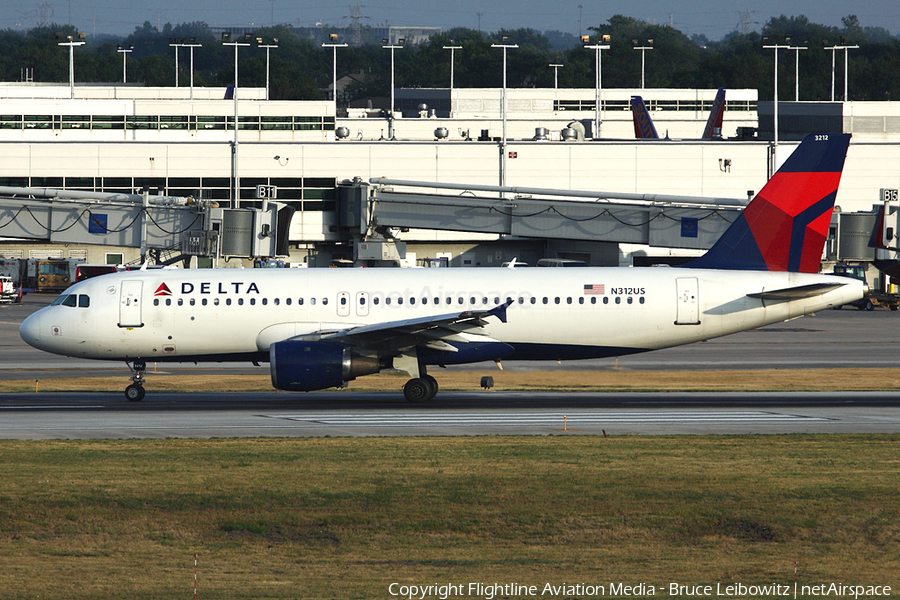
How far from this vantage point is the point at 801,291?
114 ft

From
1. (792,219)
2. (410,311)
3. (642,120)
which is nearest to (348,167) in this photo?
(642,120)

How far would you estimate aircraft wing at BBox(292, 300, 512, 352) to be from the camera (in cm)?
3284

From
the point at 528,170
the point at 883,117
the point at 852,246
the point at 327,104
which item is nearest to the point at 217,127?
the point at 327,104

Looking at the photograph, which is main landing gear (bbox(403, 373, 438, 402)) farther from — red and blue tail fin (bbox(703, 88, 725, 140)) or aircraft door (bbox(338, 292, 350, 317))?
red and blue tail fin (bbox(703, 88, 725, 140))

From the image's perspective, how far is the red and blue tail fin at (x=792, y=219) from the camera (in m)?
36.3

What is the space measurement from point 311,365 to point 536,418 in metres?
7.13

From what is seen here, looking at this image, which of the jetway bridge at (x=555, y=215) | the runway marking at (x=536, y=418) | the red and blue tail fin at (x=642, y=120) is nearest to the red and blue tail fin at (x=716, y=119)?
the red and blue tail fin at (x=642, y=120)

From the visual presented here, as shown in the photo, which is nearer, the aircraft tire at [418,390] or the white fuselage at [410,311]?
the aircraft tire at [418,390]

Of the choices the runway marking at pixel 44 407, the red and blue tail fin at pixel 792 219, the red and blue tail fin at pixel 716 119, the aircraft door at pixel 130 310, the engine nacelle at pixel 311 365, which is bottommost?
the runway marking at pixel 44 407

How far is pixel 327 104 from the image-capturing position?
108 m

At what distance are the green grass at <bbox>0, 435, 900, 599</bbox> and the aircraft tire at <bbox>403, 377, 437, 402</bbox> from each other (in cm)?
960

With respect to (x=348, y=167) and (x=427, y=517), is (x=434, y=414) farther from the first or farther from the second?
(x=348, y=167)

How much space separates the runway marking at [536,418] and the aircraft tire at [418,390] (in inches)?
103

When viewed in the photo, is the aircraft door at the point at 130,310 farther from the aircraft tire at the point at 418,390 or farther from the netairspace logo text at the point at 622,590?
the netairspace logo text at the point at 622,590
